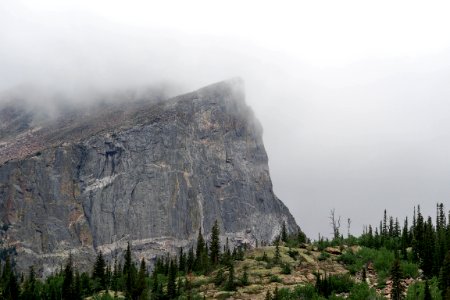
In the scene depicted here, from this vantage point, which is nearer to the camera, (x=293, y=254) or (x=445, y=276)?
(x=445, y=276)

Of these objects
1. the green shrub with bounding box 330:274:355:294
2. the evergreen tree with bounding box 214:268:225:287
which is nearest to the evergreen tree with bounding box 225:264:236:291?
the evergreen tree with bounding box 214:268:225:287

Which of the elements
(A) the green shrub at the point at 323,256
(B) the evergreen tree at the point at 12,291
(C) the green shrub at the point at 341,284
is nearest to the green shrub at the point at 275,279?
(C) the green shrub at the point at 341,284

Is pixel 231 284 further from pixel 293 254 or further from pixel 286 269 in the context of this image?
pixel 293 254

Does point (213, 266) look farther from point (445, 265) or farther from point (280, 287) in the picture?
point (445, 265)

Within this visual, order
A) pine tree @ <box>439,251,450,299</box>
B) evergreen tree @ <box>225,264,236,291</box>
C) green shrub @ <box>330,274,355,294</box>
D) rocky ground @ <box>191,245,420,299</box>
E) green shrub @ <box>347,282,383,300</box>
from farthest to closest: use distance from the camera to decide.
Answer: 1. evergreen tree @ <box>225,264,236,291</box>
2. rocky ground @ <box>191,245,420,299</box>
3. green shrub @ <box>330,274,355,294</box>
4. green shrub @ <box>347,282,383,300</box>
5. pine tree @ <box>439,251,450,299</box>

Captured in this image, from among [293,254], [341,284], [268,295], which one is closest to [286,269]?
[293,254]

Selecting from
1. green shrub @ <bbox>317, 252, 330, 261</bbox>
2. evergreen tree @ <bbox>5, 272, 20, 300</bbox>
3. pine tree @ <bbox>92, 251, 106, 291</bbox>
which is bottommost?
evergreen tree @ <bbox>5, 272, 20, 300</bbox>

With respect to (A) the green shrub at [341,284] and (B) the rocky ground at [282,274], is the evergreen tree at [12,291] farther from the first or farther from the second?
(A) the green shrub at [341,284]

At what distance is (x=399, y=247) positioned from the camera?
106938 mm

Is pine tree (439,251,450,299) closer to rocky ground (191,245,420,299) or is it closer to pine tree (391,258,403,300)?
rocky ground (191,245,420,299)

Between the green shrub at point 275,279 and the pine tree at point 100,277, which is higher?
the green shrub at point 275,279

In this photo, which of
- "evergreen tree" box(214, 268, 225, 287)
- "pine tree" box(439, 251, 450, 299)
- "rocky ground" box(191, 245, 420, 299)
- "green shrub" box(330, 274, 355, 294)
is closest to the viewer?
"pine tree" box(439, 251, 450, 299)

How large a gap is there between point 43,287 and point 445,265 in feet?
262

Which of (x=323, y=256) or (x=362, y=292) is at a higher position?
(x=323, y=256)
